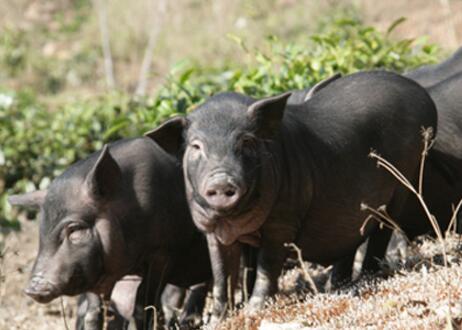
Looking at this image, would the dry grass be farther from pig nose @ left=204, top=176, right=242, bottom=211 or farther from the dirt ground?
the dirt ground

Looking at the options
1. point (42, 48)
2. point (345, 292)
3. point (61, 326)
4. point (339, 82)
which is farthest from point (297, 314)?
point (42, 48)

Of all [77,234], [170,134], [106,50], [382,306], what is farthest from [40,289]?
[106,50]

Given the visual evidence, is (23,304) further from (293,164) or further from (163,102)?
(293,164)

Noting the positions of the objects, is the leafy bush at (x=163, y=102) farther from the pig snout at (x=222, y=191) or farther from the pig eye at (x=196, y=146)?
the pig snout at (x=222, y=191)

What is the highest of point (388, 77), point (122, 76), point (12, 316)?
point (388, 77)

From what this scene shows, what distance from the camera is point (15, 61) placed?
22656 mm

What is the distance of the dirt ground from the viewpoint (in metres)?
8.12

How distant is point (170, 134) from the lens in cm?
609

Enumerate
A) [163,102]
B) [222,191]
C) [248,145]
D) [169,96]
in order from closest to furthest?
[222,191] → [248,145] → [163,102] → [169,96]

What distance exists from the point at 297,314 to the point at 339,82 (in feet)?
6.45

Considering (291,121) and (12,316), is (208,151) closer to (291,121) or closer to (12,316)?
(291,121)

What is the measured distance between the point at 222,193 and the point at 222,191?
13 mm

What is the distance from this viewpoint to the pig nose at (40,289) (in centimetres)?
607

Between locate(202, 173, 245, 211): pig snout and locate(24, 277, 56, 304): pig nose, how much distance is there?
1231mm
